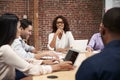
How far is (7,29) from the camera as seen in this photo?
2.33 meters

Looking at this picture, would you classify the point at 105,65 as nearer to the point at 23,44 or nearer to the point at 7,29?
the point at 7,29

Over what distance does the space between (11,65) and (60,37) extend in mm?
2531

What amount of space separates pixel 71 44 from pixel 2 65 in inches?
101

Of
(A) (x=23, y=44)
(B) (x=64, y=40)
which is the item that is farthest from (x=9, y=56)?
(B) (x=64, y=40)

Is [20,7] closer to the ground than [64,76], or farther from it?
farther from it

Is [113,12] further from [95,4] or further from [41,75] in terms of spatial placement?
[95,4]

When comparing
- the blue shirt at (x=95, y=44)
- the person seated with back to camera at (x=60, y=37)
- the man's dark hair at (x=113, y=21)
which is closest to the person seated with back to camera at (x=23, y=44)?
the person seated with back to camera at (x=60, y=37)

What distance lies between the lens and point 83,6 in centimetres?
657

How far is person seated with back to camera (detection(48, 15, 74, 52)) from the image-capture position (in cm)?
469

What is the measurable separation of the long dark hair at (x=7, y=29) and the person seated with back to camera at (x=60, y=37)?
2.28 m

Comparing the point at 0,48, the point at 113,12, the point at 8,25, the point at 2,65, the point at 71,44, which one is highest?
the point at 113,12

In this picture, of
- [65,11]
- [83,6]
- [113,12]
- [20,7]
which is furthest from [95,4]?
[113,12]

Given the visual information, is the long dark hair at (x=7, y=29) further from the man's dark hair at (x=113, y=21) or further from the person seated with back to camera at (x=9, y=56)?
the man's dark hair at (x=113, y=21)

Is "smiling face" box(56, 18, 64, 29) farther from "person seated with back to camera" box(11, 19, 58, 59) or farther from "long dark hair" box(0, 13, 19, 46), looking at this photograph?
"long dark hair" box(0, 13, 19, 46)
